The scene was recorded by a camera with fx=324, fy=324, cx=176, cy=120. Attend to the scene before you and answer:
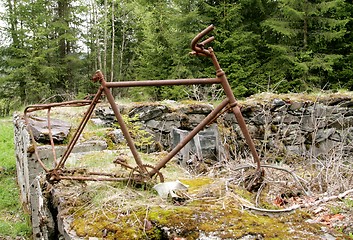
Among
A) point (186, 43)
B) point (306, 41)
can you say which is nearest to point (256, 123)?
point (186, 43)

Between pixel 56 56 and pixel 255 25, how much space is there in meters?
10.2

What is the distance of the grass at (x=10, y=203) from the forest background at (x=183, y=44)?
111 inches

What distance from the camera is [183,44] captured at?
1220 centimetres

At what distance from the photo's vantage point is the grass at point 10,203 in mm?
4508

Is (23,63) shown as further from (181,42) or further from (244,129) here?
(244,129)

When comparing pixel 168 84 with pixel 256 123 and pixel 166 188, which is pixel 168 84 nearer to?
pixel 166 188

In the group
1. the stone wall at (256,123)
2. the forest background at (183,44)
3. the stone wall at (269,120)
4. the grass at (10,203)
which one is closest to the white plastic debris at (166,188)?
the grass at (10,203)

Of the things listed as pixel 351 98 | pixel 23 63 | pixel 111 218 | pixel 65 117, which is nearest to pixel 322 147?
pixel 351 98

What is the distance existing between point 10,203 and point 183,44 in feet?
27.9

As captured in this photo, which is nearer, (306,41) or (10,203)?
(10,203)

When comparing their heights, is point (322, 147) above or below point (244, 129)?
below

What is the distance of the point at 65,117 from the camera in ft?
19.1

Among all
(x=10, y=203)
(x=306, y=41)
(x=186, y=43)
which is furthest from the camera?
(x=186, y=43)

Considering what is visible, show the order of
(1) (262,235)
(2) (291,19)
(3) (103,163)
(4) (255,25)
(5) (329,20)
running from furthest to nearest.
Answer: (4) (255,25), (2) (291,19), (5) (329,20), (3) (103,163), (1) (262,235)
